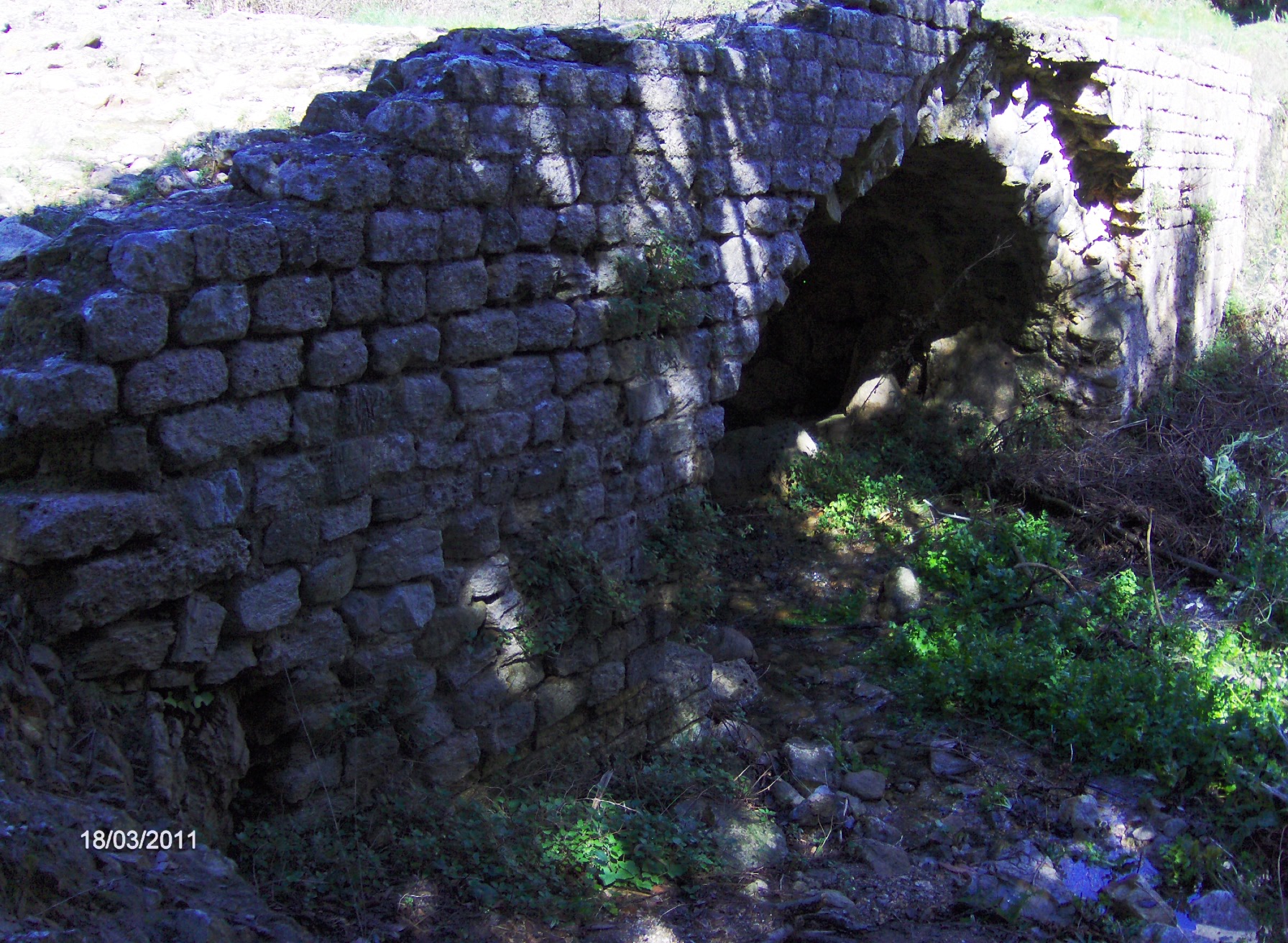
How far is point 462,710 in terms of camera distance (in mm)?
3588

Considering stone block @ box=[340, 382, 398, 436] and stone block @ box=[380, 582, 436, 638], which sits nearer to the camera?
stone block @ box=[340, 382, 398, 436]

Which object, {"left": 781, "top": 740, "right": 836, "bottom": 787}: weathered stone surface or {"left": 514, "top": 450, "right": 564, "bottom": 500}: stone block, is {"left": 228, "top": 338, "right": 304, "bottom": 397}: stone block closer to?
{"left": 514, "top": 450, "right": 564, "bottom": 500}: stone block

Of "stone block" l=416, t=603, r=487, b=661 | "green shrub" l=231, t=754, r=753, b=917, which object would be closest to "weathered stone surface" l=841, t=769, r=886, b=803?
"green shrub" l=231, t=754, r=753, b=917

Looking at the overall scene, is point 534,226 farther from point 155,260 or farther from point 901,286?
point 901,286

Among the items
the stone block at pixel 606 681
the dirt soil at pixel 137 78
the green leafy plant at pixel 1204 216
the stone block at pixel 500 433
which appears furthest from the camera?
the green leafy plant at pixel 1204 216

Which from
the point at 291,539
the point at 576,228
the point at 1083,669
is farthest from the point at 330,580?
the point at 1083,669

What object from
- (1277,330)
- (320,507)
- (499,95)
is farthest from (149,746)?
(1277,330)

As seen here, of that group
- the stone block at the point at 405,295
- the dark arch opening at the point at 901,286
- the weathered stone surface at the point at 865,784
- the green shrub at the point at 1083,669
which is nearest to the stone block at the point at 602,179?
the stone block at the point at 405,295

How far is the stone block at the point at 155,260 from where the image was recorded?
2664 millimetres

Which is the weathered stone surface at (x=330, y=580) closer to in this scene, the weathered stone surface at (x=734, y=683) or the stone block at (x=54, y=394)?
the stone block at (x=54, y=394)

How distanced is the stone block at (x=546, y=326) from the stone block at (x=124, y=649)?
1.48m

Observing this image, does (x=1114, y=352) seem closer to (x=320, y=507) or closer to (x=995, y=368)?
(x=995, y=368)

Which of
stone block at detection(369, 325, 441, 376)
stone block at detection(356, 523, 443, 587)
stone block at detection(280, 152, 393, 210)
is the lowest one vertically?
stone block at detection(356, 523, 443, 587)

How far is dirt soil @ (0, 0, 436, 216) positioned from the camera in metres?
4.88
